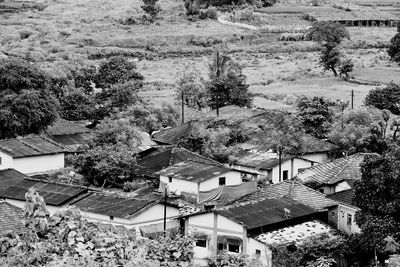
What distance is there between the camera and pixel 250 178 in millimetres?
29641

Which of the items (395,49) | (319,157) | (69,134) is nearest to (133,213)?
(319,157)

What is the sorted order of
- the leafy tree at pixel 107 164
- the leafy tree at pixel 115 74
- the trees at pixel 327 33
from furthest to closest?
the trees at pixel 327 33, the leafy tree at pixel 115 74, the leafy tree at pixel 107 164

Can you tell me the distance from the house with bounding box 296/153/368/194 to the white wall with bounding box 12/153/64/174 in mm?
8328

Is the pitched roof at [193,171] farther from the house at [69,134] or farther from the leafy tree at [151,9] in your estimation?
the leafy tree at [151,9]

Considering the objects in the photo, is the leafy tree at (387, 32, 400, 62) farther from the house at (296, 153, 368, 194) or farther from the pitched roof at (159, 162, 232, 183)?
the pitched roof at (159, 162, 232, 183)

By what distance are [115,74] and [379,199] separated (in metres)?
26.2

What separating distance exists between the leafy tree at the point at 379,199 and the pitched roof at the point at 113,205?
5899 mm

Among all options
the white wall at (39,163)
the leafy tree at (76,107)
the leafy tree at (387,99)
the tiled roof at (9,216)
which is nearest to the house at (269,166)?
the white wall at (39,163)

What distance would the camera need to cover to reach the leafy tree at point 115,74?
44844 mm

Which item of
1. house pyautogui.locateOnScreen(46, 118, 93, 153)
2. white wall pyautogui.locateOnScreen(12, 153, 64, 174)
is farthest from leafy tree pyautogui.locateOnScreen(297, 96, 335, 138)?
white wall pyautogui.locateOnScreen(12, 153, 64, 174)

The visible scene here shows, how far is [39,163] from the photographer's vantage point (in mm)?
30766

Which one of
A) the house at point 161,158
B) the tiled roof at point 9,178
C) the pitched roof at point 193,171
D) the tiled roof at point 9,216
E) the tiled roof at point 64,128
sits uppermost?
the tiled roof at point 9,216

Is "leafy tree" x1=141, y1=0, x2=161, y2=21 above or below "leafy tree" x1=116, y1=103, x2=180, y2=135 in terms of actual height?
below

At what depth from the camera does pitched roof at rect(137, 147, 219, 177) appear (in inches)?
1176
